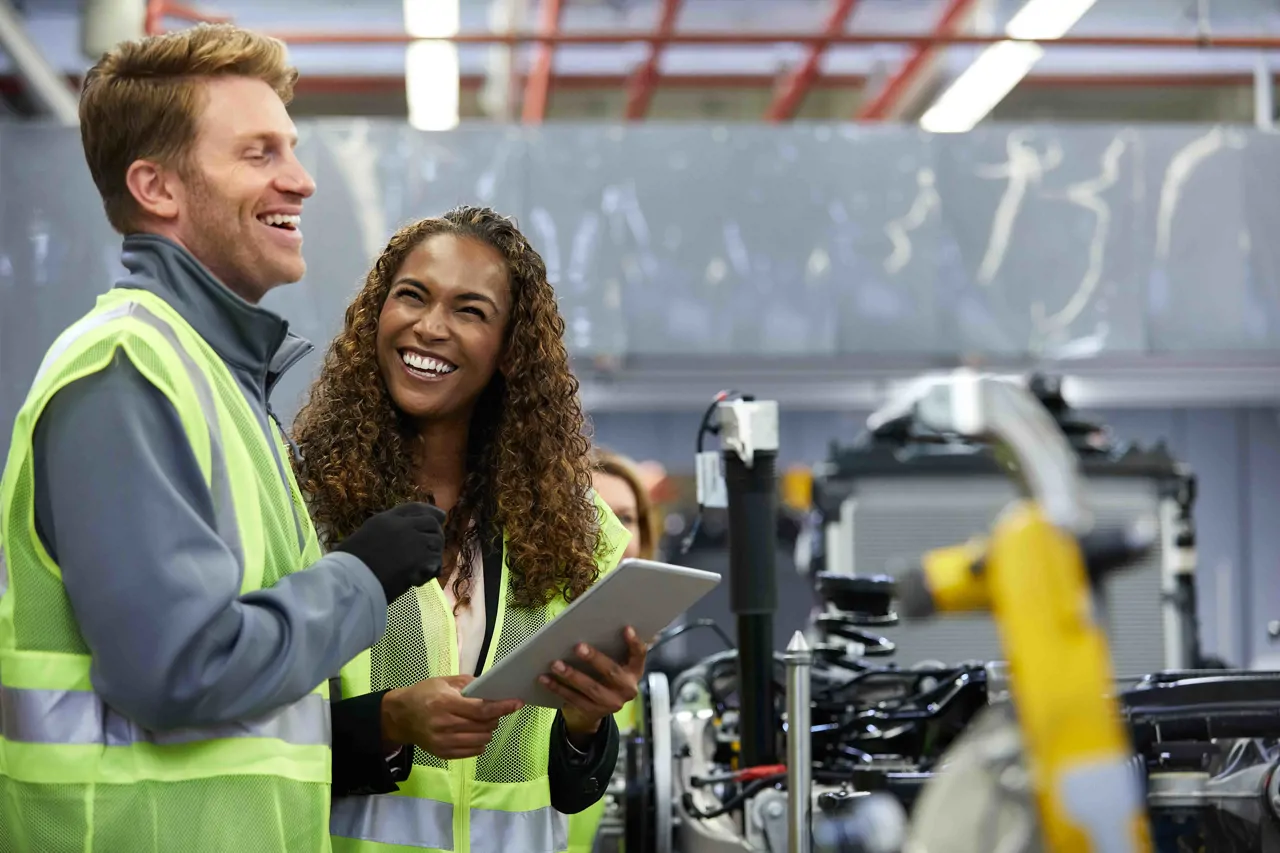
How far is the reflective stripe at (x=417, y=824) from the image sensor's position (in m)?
1.96

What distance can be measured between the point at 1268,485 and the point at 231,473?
8.47 m

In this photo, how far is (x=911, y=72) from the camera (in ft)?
23.0

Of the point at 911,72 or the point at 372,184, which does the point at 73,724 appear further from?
the point at 911,72

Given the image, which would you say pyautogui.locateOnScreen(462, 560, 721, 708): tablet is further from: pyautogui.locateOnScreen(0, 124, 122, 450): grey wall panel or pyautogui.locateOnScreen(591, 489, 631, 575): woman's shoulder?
pyautogui.locateOnScreen(0, 124, 122, 450): grey wall panel

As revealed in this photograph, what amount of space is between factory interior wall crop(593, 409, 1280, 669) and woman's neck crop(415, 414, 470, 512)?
6157mm

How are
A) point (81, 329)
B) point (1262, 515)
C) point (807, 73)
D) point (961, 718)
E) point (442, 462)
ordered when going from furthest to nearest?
point (1262, 515) < point (807, 73) < point (961, 718) < point (442, 462) < point (81, 329)

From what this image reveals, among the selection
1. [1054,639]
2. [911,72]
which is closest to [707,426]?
[1054,639]

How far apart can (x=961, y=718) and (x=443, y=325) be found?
1.32 m

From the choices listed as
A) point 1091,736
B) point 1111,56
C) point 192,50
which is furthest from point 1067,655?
point 1111,56

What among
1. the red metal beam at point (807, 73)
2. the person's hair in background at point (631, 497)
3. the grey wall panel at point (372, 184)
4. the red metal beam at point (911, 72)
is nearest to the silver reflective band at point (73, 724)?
the person's hair in background at point (631, 497)

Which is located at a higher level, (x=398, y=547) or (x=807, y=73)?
(x=807, y=73)

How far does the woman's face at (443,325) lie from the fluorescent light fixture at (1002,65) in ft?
14.0

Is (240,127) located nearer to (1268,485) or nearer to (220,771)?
(220,771)

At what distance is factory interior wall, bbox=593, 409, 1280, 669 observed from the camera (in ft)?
27.8
